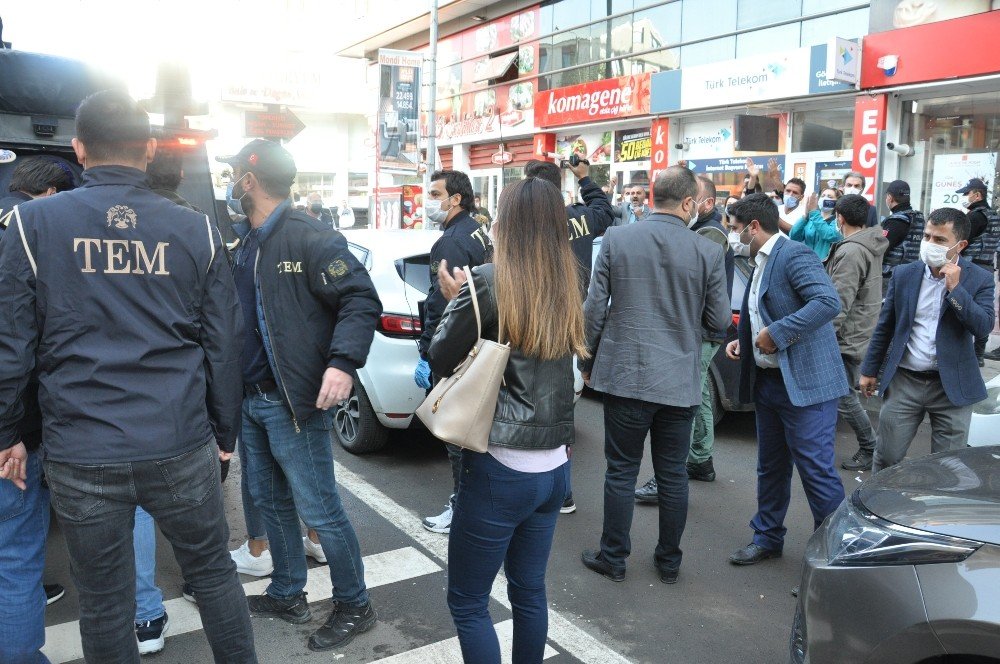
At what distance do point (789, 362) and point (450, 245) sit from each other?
1.85m

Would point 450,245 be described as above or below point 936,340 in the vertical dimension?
above

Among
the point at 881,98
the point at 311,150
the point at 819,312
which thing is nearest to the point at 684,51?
the point at 881,98

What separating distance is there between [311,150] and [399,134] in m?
24.3

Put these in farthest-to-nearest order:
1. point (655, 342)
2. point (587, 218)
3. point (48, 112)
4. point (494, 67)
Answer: point (494, 67), point (48, 112), point (587, 218), point (655, 342)

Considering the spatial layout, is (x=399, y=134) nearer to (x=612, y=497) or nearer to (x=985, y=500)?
(x=612, y=497)

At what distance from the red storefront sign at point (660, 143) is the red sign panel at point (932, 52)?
4.62m

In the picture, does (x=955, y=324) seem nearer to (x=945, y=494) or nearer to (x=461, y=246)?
(x=945, y=494)

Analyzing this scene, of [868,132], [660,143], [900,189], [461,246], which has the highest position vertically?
[660,143]

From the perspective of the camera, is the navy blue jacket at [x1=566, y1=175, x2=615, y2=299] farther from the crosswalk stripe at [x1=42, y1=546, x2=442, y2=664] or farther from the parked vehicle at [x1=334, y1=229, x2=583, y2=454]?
the crosswalk stripe at [x1=42, y1=546, x2=442, y2=664]

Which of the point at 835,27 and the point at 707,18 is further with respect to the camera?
the point at 707,18

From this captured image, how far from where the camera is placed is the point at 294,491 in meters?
3.39

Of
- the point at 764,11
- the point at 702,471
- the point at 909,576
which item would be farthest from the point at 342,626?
the point at 764,11

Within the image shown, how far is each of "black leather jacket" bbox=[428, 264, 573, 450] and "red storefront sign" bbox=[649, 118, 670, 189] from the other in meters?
15.6

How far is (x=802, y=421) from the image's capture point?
4.05m
